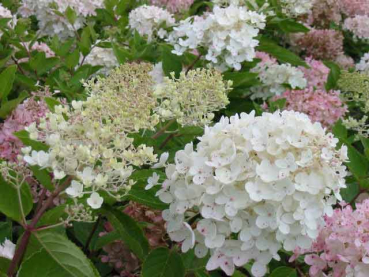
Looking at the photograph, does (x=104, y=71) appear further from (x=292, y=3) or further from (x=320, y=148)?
(x=320, y=148)

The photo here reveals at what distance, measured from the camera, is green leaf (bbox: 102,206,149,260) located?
130 centimetres

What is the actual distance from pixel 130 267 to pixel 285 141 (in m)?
0.58

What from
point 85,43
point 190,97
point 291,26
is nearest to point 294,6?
point 291,26

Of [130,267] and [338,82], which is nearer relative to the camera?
[130,267]

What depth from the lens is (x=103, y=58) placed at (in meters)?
2.55

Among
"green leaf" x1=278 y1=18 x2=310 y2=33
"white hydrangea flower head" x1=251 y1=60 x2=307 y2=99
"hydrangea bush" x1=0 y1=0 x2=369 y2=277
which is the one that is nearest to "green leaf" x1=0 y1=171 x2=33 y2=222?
"hydrangea bush" x1=0 y1=0 x2=369 y2=277

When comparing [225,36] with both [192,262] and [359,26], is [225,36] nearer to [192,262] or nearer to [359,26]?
[192,262]

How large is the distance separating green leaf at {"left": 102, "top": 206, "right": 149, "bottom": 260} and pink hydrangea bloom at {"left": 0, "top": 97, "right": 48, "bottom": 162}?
1.16 feet

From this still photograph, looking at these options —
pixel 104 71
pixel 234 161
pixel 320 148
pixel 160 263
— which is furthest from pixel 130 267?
pixel 104 71

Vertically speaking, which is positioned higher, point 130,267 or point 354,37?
point 130,267

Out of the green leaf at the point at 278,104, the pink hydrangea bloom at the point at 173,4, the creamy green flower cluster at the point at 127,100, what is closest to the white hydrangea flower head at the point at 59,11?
the pink hydrangea bloom at the point at 173,4

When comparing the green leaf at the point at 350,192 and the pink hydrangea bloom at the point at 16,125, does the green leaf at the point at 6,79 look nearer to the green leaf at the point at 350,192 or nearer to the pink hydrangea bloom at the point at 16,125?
the pink hydrangea bloom at the point at 16,125

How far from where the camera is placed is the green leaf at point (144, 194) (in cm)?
129

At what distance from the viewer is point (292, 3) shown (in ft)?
9.03
